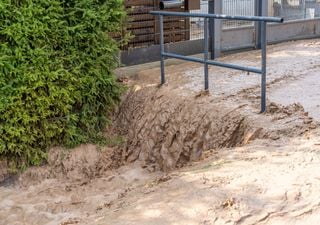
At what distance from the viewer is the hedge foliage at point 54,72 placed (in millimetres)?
5840

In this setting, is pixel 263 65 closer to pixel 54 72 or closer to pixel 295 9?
pixel 54 72

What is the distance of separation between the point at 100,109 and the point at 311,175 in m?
3.46

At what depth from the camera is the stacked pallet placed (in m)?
7.98

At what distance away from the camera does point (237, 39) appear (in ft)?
29.8

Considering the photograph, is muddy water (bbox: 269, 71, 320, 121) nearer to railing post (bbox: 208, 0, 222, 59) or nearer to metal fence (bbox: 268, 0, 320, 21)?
railing post (bbox: 208, 0, 222, 59)

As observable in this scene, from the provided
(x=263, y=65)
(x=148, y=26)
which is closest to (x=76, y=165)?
(x=263, y=65)

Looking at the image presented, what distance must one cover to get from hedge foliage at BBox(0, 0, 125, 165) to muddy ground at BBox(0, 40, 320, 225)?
29 centimetres

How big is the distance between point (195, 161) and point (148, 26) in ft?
10.8

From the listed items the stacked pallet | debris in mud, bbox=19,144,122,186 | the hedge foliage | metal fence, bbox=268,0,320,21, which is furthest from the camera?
metal fence, bbox=268,0,320,21

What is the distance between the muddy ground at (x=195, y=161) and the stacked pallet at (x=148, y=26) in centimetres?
47

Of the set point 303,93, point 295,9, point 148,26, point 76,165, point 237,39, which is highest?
point 295,9

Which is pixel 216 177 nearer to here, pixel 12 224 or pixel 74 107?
pixel 12 224

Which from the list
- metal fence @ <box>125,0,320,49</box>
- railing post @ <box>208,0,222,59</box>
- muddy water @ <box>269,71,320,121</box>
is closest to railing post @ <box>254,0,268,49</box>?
metal fence @ <box>125,0,320,49</box>

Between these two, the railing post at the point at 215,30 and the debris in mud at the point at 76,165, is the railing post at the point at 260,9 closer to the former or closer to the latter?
the railing post at the point at 215,30
